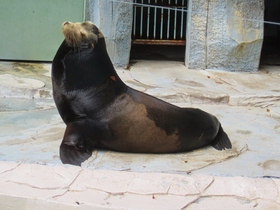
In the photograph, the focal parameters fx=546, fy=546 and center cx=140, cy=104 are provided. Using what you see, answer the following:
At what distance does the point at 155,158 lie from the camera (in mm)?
4422

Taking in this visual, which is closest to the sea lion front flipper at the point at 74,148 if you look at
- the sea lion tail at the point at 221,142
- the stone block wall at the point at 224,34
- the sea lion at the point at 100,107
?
the sea lion at the point at 100,107

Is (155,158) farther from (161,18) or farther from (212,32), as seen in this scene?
(161,18)

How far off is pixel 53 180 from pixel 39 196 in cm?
19

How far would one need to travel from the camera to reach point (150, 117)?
4414 millimetres

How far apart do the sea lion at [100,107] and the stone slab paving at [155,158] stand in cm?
13

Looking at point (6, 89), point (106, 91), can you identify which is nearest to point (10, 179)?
point (106, 91)

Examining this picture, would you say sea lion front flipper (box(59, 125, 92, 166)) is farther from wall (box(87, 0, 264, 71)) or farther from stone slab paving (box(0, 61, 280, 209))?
wall (box(87, 0, 264, 71))

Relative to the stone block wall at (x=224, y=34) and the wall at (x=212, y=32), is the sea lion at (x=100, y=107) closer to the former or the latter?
the wall at (x=212, y=32)

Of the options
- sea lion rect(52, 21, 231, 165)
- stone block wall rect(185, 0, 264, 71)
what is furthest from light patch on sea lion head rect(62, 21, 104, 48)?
stone block wall rect(185, 0, 264, 71)

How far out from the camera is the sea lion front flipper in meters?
4.14

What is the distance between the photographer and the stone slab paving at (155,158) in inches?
124

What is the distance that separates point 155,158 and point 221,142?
Answer: 2.48 feet

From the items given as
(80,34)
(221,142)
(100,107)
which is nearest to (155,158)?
(100,107)

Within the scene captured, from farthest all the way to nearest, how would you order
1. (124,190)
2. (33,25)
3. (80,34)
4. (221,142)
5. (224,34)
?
(33,25) < (224,34) < (221,142) < (80,34) < (124,190)
